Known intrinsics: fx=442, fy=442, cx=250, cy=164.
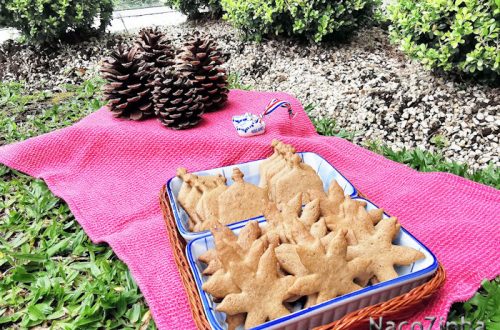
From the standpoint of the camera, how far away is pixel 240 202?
171 cm

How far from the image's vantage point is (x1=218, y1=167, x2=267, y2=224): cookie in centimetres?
169

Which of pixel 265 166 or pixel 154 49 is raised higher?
pixel 154 49

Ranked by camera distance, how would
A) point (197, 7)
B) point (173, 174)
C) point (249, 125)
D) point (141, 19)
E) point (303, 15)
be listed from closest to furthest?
point (173, 174)
point (249, 125)
point (303, 15)
point (197, 7)
point (141, 19)

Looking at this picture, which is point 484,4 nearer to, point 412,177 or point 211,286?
point 412,177

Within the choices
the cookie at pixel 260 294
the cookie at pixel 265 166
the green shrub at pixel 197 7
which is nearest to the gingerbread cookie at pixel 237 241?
the cookie at pixel 260 294

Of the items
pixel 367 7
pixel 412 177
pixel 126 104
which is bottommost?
pixel 412 177

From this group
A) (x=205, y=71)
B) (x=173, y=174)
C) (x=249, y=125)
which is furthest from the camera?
(x=205, y=71)

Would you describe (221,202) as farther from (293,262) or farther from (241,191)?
(293,262)

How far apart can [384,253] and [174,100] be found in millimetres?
1635

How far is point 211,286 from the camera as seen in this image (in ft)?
4.15

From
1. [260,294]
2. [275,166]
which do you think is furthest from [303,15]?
[260,294]

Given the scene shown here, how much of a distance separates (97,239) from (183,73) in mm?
1351

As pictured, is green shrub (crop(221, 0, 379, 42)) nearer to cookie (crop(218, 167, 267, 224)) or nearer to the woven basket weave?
cookie (crop(218, 167, 267, 224))

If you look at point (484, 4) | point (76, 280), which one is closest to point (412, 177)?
point (484, 4)
